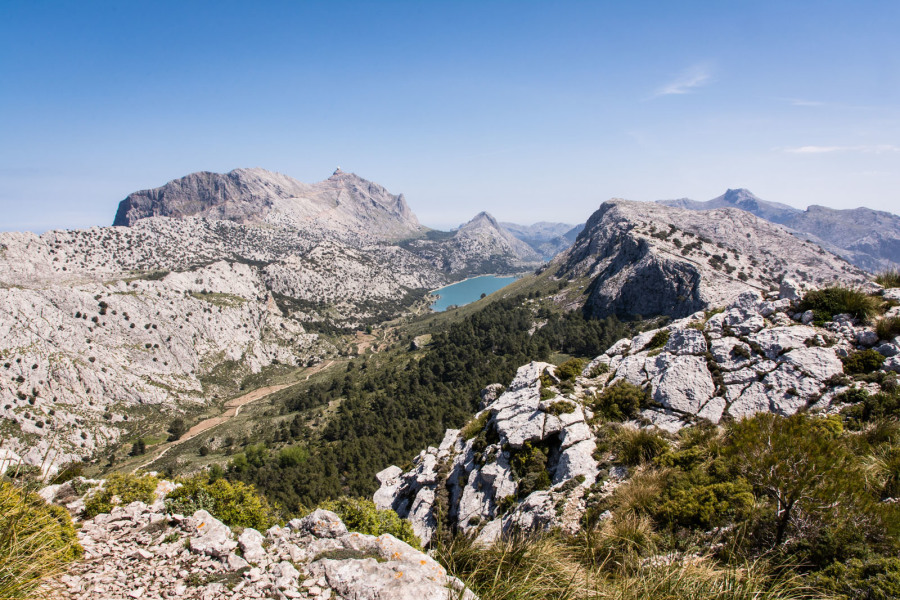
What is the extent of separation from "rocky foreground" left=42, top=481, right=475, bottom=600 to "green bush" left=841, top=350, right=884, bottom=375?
19.8m

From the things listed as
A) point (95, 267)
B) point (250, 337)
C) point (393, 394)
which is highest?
point (95, 267)

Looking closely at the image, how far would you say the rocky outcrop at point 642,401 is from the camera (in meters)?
16.7

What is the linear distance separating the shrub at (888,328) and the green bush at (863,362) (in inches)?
55.2

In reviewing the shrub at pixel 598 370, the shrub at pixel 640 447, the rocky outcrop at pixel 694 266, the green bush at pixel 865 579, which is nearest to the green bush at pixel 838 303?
the shrub at pixel 598 370

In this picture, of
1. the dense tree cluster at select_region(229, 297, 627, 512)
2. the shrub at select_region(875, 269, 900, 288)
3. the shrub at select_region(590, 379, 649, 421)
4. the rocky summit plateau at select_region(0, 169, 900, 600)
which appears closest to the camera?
the rocky summit plateau at select_region(0, 169, 900, 600)

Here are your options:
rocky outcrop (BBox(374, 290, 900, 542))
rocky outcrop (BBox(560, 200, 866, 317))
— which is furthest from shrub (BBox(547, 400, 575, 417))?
rocky outcrop (BBox(560, 200, 866, 317))

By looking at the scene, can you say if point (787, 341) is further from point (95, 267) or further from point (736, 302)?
point (95, 267)

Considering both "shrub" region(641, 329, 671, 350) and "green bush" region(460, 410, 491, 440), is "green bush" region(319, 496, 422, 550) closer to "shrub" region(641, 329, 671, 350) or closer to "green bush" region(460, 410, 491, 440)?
"green bush" region(460, 410, 491, 440)

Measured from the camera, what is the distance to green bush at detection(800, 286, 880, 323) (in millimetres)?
18670

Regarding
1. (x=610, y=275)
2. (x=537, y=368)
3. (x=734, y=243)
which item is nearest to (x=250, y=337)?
(x=610, y=275)

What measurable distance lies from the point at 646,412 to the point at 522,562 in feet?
55.7

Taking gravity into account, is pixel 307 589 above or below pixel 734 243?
below

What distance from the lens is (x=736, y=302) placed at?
24.6 metres

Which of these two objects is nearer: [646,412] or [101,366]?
[646,412]
